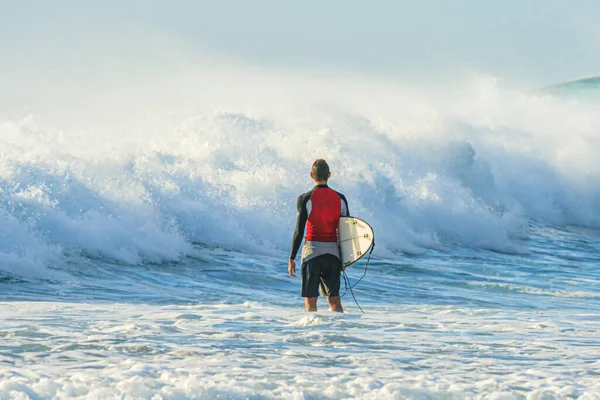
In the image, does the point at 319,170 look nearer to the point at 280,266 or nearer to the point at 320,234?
the point at 320,234

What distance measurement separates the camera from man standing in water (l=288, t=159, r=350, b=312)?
336 inches

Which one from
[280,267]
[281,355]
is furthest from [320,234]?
[280,267]

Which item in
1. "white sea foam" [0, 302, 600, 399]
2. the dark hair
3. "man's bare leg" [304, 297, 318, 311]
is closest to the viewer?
"white sea foam" [0, 302, 600, 399]

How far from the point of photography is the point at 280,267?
14922 mm

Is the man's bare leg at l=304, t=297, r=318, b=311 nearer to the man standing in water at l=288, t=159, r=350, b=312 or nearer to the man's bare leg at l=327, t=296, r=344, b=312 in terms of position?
the man standing in water at l=288, t=159, r=350, b=312

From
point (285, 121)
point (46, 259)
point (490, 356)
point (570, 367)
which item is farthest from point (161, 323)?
point (285, 121)

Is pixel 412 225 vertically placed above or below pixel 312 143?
below

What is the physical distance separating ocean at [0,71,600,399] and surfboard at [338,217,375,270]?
0.63m

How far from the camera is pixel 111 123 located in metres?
56.4

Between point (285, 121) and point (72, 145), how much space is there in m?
10.2

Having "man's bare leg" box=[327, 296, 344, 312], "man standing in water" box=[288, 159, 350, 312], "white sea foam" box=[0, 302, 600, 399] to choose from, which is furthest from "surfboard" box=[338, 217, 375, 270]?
"white sea foam" box=[0, 302, 600, 399]

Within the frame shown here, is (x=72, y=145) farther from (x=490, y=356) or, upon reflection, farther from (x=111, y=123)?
(x=111, y=123)

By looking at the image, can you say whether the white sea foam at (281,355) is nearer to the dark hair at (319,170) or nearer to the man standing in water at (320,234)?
the man standing in water at (320,234)

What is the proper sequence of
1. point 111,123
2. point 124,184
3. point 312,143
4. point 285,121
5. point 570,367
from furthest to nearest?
point 111,123, point 285,121, point 312,143, point 124,184, point 570,367
